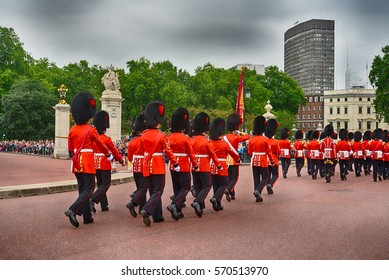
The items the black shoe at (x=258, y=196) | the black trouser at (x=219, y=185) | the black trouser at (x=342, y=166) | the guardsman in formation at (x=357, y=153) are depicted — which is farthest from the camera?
the guardsman in formation at (x=357, y=153)

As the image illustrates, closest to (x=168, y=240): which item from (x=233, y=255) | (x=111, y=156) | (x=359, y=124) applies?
(x=233, y=255)

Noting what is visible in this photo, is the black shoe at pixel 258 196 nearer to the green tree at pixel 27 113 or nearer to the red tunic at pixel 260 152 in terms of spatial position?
the red tunic at pixel 260 152

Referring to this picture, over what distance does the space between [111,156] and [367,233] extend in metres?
4.48

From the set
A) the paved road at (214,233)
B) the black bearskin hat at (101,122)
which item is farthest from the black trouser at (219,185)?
the black bearskin hat at (101,122)

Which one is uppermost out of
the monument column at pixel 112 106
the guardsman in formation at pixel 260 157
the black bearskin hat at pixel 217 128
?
the monument column at pixel 112 106

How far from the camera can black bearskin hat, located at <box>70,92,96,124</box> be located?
8.90 metres

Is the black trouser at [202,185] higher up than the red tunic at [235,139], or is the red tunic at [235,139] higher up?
the red tunic at [235,139]

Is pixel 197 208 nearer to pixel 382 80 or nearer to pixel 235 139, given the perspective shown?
pixel 235 139

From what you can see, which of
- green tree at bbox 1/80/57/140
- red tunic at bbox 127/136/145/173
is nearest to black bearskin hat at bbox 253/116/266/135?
red tunic at bbox 127/136/145/173

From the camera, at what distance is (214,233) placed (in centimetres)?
793

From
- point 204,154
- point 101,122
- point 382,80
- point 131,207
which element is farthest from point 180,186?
point 382,80

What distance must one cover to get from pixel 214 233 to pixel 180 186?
69.7 inches

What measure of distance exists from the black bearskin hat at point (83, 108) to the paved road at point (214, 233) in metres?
1.69

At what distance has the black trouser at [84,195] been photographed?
8438 mm
